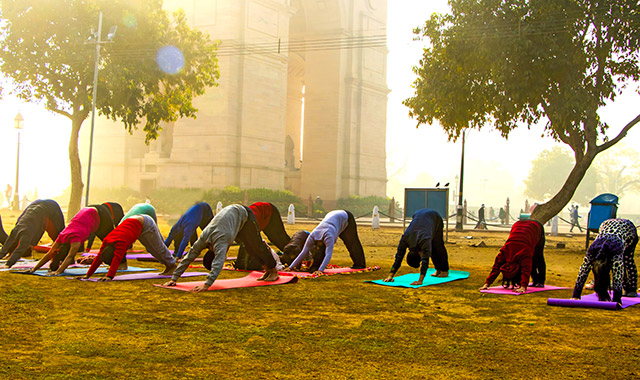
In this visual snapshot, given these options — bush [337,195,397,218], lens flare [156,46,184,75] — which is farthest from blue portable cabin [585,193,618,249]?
bush [337,195,397,218]

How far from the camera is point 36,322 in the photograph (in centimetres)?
670

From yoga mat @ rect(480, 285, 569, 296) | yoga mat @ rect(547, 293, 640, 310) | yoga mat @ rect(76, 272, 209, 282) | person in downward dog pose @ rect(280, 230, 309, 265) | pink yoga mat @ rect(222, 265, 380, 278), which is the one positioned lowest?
yoga mat @ rect(76, 272, 209, 282)

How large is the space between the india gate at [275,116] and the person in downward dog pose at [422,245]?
25.0 meters

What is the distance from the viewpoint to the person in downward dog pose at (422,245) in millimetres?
10259

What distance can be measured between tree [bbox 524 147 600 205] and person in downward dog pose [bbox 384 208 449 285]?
82370 mm

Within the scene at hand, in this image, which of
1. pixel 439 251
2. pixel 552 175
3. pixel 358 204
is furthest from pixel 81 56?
pixel 552 175

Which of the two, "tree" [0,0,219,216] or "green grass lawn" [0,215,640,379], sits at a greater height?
"tree" [0,0,219,216]

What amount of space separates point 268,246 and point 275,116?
2876cm

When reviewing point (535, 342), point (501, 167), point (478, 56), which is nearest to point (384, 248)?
point (478, 56)

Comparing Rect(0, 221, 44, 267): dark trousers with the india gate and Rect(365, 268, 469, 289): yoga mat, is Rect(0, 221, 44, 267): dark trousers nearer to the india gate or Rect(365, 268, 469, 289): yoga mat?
Rect(365, 268, 469, 289): yoga mat

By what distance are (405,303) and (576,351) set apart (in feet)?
9.78

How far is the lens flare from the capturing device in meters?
23.4

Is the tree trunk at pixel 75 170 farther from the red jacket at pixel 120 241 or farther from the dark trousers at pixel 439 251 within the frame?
the dark trousers at pixel 439 251

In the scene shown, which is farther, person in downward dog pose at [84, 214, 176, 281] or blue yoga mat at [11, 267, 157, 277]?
blue yoga mat at [11, 267, 157, 277]
